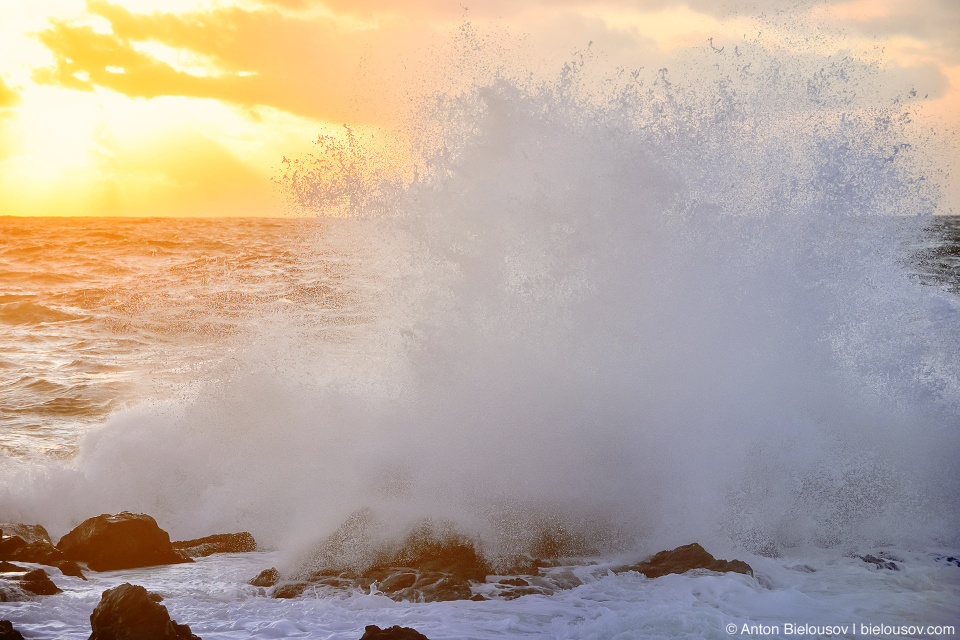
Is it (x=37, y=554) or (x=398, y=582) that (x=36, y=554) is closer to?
(x=37, y=554)

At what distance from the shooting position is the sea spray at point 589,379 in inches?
267

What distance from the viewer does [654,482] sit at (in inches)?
274

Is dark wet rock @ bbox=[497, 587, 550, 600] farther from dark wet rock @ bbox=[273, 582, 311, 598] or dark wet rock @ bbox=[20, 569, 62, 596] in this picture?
dark wet rock @ bbox=[20, 569, 62, 596]

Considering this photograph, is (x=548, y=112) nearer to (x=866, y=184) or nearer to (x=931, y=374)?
(x=866, y=184)

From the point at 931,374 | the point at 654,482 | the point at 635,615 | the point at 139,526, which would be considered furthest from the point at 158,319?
the point at 931,374

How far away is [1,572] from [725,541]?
6.30 metres

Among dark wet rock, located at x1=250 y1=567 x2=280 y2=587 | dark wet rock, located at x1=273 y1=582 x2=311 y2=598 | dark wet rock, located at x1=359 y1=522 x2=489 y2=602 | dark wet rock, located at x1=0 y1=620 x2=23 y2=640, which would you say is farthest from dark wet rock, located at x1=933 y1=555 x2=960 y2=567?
dark wet rock, located at x1=0 y1=620 x2=23 y2=640

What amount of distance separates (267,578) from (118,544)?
1610 mm

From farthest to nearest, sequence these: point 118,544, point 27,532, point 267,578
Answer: point 27,532 < point 118,544 < point 267,578

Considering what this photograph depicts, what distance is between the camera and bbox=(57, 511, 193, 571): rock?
601 cm

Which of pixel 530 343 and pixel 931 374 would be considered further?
pixel 931 374

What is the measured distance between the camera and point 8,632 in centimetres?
430

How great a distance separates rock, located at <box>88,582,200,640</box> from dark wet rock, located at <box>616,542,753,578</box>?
3.62 m

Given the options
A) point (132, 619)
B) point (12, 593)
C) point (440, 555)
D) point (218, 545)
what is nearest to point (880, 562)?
point (440, 555)
